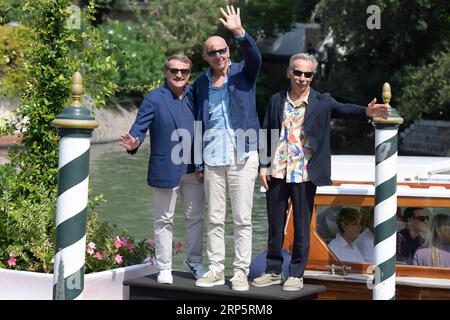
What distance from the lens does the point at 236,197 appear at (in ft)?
24.5

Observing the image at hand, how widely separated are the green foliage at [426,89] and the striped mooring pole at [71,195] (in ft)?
78.9

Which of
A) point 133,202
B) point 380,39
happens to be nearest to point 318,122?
point 133,202

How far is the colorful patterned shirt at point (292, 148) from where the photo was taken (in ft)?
24.9

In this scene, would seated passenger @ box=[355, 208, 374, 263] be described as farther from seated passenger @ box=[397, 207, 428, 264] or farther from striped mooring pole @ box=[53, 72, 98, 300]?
striped mooring pole @ box=[53, 72, 98, 300]

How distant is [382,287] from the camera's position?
287 inches

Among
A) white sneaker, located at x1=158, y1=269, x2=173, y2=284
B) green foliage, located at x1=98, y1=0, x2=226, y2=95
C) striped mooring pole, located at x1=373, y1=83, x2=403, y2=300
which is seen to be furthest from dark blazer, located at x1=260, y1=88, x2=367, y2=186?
green foliage, located at x1=98, y1=0, x2=226, y2=95

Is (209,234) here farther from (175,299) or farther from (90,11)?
(90,11)

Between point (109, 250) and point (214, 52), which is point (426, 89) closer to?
point (109, 250)

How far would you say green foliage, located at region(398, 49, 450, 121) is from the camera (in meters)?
29.8

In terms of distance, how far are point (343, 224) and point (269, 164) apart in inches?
56.2

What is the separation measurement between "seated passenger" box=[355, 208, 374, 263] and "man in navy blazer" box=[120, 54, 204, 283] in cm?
172

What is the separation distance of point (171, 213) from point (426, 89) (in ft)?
78.1

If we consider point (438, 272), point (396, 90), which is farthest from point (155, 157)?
point (396, 90)
